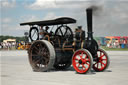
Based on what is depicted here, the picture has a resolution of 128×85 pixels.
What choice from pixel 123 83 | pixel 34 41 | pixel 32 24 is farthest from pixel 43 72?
pixel 123 83

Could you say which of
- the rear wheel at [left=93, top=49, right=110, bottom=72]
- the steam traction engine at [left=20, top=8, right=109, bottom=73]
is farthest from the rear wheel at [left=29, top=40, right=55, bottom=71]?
the rear wheel at [left=93, top=49, right=110, bottom=72]

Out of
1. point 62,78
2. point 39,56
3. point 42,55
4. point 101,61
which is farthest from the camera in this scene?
point 39,56

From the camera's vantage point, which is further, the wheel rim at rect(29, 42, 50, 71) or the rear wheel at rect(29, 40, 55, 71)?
the wheel rim at rect(29, 42, 50, 71)

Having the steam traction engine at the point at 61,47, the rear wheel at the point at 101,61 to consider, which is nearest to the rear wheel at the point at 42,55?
the steam traction engine at the point at 61,47

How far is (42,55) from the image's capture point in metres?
11.5

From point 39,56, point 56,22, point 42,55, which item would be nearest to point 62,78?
point 42,55

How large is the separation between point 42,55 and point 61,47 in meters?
0.97

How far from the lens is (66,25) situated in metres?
12.3

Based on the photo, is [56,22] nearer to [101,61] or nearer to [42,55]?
[42,55]

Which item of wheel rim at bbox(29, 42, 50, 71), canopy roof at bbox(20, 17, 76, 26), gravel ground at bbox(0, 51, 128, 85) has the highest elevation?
canopy roof at bbox(20, 17, 76, 26)

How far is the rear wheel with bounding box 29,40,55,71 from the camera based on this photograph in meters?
11.0

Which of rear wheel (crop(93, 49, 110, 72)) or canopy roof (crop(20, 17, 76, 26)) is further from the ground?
canopy roof (crop(20, 17, 76, 26))

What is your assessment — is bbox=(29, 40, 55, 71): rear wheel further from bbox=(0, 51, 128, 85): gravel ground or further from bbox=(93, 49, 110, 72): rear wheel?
bbox=(93, 49, 110, 72): rear wheel

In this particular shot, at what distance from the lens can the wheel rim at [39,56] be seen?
11391mm
